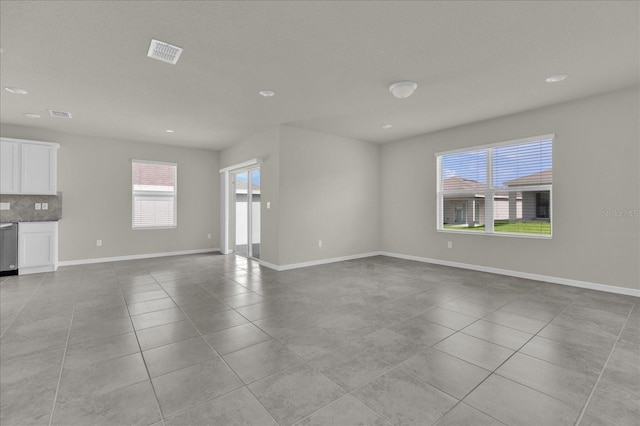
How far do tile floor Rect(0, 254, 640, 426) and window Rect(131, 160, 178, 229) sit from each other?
275 centimetres

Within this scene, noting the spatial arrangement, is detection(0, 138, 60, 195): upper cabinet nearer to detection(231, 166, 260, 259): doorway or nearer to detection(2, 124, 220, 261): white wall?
detection(2, 124, 220, 261): white wall

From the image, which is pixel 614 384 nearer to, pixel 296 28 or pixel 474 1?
pixel 474 1

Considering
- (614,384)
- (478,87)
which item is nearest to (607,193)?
(478,87)

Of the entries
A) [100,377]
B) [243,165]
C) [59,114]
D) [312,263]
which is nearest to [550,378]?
[100,377]

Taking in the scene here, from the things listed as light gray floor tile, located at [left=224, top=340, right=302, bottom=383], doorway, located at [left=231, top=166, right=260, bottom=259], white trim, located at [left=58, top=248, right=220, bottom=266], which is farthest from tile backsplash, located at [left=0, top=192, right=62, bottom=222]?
light gray floor tile, located at [left=224, top=340, right=302, bottom=383]

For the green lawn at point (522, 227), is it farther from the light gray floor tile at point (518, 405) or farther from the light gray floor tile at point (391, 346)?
the light gray floor tile at point (518, 405)

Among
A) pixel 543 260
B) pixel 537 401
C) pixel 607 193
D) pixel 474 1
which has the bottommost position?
pixel 537 401

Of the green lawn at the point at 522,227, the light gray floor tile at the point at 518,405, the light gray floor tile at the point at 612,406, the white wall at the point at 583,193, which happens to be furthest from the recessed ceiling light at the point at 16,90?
the green lawn at the point at 522,227

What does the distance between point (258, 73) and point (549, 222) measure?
4718mm

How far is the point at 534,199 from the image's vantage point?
476cm

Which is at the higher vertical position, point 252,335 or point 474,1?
point 474,1

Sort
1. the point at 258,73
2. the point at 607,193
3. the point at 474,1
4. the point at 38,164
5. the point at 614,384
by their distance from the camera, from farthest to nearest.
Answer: the point at 38,164 < the point at 607,193 < the point at 258,73 < the point at 474,1 < the point at 614,384

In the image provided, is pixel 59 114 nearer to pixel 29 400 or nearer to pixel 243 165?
pixel 243 165

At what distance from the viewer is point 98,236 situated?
6242 millimetres
